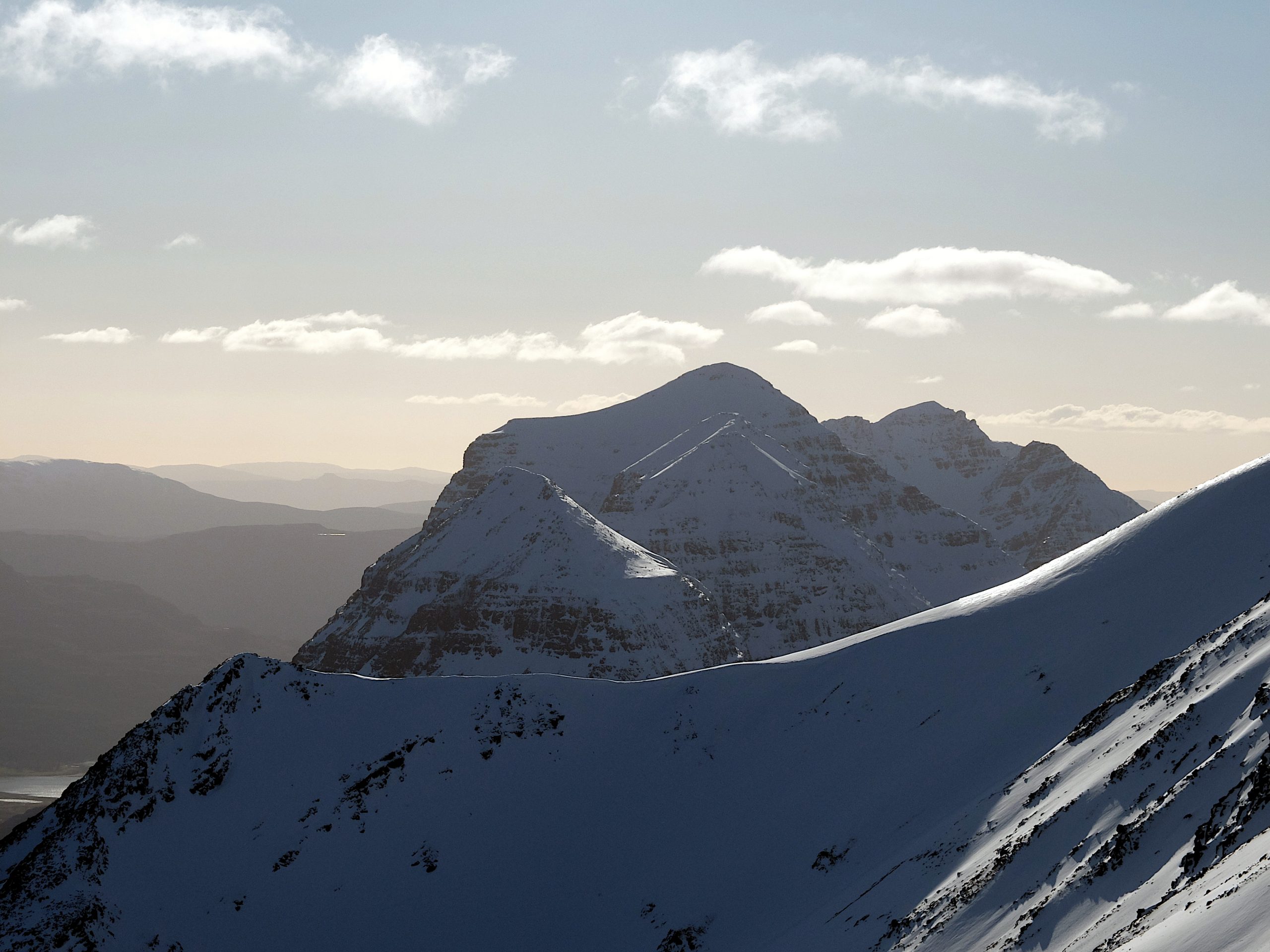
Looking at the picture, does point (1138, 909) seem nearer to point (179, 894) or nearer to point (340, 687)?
point (179, 894)

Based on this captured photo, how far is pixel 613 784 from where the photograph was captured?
87.2m

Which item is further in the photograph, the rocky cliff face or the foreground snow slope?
the foreground snow slope

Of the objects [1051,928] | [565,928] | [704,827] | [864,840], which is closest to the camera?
[1051,928]

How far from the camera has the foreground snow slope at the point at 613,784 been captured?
71312 millimetres

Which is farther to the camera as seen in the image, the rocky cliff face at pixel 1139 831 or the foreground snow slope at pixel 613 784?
the foreground snow slope at pixel 613 784

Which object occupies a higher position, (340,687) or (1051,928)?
(340,687)

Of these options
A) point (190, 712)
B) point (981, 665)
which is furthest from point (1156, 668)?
point (190, 712)

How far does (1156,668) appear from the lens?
6184cm

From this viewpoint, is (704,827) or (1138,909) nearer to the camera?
(1138,909)

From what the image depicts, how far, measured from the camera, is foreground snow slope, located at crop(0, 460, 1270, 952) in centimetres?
7131

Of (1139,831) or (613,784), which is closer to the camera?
(1139,831)

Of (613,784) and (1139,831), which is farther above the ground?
(613,784)

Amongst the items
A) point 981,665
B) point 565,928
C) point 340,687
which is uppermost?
point 340,687

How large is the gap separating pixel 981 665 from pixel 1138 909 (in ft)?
135
